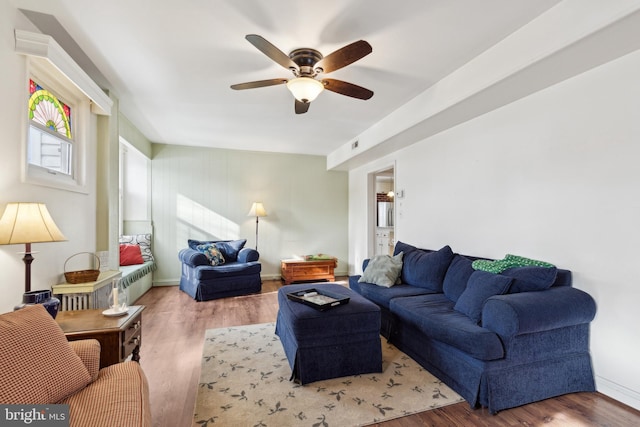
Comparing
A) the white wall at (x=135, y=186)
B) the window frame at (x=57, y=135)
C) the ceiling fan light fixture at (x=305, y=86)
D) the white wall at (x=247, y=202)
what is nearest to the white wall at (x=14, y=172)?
the window frame at (x=57, y=135)

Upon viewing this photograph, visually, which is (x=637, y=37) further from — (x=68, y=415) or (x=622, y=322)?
(x=68, y=415)

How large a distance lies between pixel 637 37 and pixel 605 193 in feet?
3.22

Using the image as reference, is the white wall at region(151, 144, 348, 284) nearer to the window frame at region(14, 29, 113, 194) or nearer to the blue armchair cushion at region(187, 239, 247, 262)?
the blue armchair cushion at region(187, 239, 247, 262)

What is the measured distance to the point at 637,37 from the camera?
174 centimetres

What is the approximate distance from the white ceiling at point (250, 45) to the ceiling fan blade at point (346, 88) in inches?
10.6

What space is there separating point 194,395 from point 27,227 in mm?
1488

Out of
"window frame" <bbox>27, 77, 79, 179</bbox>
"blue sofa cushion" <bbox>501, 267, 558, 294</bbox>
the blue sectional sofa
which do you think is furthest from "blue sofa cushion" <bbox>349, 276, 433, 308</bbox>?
"window frame" <bbox>27, 77, 79, 179</bbox>

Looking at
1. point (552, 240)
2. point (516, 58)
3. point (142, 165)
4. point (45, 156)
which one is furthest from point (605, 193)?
point (142, 165)

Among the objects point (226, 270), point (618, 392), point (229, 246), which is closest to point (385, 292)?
point (618, 392)

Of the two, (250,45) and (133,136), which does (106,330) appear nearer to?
(250,45)

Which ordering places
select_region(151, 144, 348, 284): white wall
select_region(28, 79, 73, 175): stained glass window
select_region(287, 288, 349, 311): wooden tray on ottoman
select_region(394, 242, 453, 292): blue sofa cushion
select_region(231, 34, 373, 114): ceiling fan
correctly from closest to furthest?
select_region(231, 34, 373, 114): ceiling fan
select_region(28, 79, 73, 175): stained glass window
select_region(287, 288, 349, 311): wooden tray on ottoman
select_region(394, 242, 453, 292): blue sofa cushion
select_region(151, 144, 348, 284): white wall

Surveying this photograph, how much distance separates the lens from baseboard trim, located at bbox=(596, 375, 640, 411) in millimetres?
1860

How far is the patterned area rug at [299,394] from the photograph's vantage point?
1785 mm

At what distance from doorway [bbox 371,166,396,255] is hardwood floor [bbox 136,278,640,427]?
283cm
